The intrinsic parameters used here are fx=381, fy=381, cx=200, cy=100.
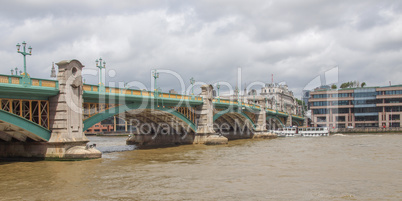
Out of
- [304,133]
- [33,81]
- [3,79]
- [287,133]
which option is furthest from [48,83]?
[304,133]

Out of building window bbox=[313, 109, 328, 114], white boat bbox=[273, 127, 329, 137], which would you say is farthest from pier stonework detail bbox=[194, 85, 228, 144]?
building window bbox=[313, 109, 328, 114]

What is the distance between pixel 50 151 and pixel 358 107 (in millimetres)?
96468

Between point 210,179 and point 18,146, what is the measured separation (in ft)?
61.0

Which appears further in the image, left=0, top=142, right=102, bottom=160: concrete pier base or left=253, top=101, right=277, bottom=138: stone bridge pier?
left=253, top=101, right=277, bottom=138: stone bridge pier

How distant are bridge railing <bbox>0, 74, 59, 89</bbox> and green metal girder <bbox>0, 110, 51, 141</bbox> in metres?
2.20

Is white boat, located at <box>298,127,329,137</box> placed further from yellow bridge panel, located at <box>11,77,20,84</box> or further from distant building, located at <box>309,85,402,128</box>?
yellow bridge panel, located at <box>11,77,20,84</box>

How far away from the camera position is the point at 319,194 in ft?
59.3

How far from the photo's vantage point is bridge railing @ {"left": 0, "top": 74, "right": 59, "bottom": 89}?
88.1 feet

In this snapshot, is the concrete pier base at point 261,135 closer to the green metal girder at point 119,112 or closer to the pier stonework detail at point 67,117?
the green metal girder at point 119,112

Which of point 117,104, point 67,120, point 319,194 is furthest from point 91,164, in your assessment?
point 319,194

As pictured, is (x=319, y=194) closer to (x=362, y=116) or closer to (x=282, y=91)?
(x=362, y=116)

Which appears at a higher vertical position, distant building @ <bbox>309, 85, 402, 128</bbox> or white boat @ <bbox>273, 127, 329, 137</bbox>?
distant building @ <bbox>309, 85, 402, 128</bbox>

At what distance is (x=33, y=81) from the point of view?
1133 inches

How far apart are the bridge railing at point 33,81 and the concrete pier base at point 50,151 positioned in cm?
478
